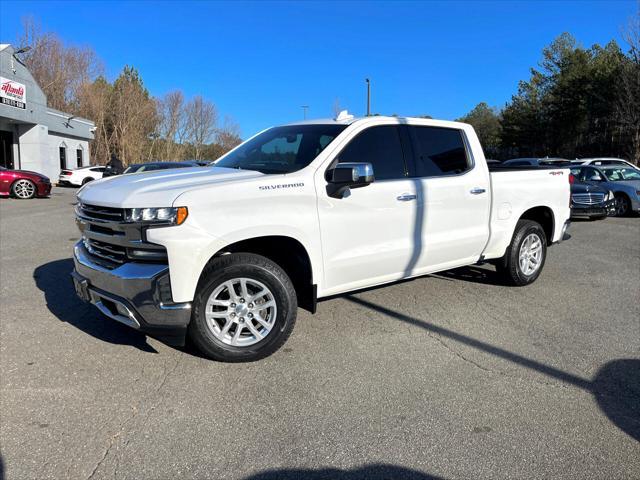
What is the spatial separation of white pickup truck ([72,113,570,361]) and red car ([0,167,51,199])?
16253 mm

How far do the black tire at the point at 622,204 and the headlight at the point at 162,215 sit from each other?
1524 centimetres

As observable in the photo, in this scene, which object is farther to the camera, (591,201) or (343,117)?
(591,201)

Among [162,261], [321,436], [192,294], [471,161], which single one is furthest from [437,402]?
[471,161]

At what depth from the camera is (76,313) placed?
502 cm

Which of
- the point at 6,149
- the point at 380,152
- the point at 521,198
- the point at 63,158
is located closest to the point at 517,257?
the point at 521,198

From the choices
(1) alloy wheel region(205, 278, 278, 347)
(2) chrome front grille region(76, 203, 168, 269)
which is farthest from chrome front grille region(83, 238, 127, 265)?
(1) alloy wheel region(205, 278, 278, 347)

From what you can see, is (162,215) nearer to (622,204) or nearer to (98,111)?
(622,204)

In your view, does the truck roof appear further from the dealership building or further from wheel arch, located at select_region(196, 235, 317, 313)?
the dealership building

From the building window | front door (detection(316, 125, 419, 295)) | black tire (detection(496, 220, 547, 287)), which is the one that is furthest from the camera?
the building window

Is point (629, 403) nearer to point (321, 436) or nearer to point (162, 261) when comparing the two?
point (321, 436)

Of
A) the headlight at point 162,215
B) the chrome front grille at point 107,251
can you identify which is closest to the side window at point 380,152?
the headlight at point 162,215

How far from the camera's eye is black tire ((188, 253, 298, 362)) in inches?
144

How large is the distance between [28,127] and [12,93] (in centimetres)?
321

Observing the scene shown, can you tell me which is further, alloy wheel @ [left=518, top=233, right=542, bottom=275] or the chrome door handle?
alloy wheel @ [left=518, top=233, right=542, bottom=275]
